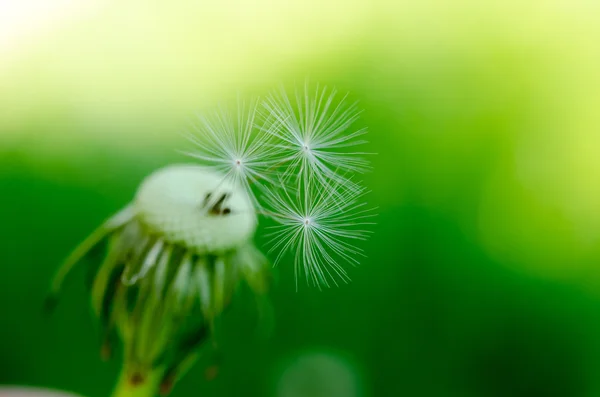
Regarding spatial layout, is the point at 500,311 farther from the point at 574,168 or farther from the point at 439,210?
the point at 574,168

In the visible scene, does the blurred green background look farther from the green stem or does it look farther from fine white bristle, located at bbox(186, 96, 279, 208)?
fine white bristle, located at bbox(186, 96, 279, 208)

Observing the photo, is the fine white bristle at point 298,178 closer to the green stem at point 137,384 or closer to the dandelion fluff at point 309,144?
the dandelion fluff at point 309,144

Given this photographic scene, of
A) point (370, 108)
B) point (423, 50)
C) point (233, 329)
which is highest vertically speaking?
point (423, 50)

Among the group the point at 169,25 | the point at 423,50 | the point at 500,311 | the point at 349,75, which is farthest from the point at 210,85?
the point at 500,311

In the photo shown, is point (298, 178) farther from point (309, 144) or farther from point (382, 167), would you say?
point (382, 167)

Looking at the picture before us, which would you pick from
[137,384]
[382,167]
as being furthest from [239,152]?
[382,167]

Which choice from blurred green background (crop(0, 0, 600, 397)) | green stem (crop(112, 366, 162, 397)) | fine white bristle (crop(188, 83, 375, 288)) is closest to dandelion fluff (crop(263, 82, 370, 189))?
fine white bristle (crop(188, 83, 375, 288))
